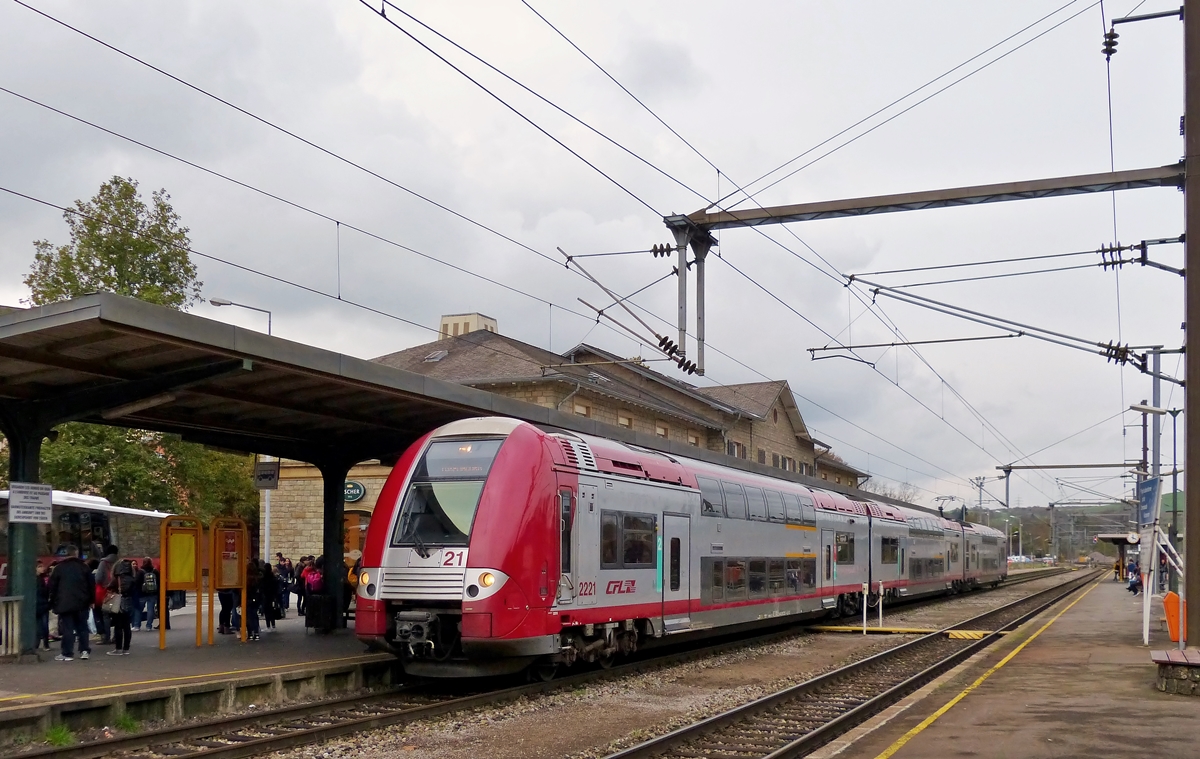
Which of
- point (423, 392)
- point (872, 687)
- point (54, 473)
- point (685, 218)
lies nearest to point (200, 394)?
point (423, 392)

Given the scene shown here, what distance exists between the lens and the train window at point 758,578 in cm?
1905

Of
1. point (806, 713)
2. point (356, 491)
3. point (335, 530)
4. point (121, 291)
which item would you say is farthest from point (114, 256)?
point (806, 713)

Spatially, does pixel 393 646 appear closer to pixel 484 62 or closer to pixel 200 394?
pixel 200 394

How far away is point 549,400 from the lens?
1409 inches

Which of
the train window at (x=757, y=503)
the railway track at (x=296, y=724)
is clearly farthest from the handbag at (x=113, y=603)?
the train window at (x=757, y=503)

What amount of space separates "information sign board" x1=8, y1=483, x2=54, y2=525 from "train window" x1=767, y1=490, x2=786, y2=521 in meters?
11.8

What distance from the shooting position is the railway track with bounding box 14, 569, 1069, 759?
931cm

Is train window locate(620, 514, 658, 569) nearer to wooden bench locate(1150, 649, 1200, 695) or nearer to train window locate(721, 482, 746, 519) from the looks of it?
train window locate(721, 482, 746, 519)

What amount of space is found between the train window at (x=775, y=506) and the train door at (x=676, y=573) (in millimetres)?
4158

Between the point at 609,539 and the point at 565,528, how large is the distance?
1.11 m

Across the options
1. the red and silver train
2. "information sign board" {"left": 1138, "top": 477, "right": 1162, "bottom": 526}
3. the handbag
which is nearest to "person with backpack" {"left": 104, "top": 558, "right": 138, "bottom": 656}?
the handbag

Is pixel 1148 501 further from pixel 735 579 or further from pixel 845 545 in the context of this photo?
pixel 735 579

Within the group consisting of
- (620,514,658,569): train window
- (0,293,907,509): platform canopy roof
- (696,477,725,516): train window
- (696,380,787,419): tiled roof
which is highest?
(696,380,787,419): tiled roof

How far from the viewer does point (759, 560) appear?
19.5 meters
